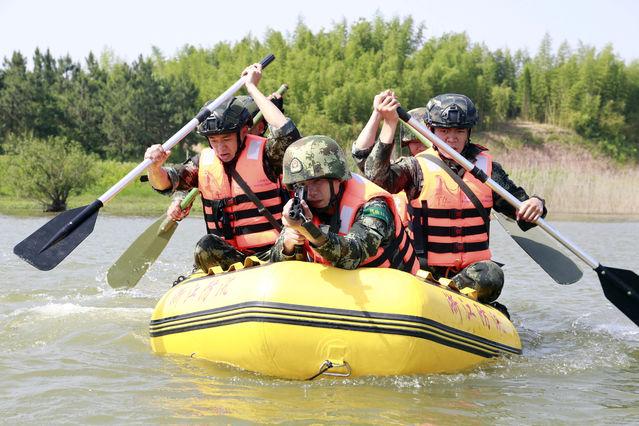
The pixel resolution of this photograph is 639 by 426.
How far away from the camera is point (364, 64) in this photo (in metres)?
47.4

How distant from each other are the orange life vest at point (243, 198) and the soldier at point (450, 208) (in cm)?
81

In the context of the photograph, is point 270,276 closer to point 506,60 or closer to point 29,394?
point 29,394

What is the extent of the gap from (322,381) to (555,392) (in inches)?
45.8

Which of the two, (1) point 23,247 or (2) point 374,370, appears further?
(1) point 23,247

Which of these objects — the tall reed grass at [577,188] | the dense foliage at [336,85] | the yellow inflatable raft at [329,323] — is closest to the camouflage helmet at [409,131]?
the yellow inflatable raft at [329,323]

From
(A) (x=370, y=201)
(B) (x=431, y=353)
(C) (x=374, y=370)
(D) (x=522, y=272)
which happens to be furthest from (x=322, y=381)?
(D) (x=522, y=272)

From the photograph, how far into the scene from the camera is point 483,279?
5195mm

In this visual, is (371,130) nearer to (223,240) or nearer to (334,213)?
(334,213)

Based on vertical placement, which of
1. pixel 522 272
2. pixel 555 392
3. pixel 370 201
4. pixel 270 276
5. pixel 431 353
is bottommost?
pixel 522 272

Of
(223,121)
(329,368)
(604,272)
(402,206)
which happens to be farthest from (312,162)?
(604,272)

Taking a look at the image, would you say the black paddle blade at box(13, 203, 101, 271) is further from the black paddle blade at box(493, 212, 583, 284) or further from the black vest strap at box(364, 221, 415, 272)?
the black paddle blade at box(493, 212, 583, 284)

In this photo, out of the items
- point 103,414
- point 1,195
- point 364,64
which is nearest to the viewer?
point 103,414

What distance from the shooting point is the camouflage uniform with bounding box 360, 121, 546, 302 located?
507 cm

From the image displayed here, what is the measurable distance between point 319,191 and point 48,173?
1860cm
